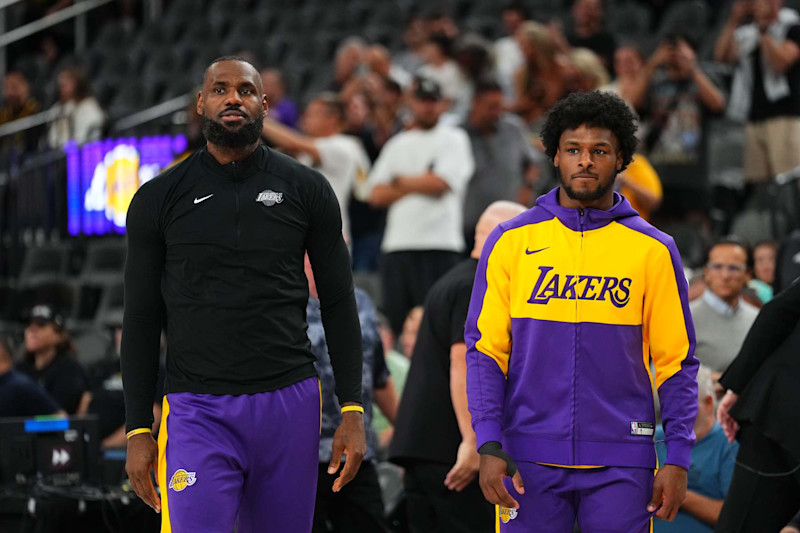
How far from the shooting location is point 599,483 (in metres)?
3.98

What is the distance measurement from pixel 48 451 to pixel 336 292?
360cm

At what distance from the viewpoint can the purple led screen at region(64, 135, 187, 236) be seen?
12.8 m

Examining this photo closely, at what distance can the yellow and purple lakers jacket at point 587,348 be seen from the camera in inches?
158

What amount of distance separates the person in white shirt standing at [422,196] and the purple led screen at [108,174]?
12.9ft

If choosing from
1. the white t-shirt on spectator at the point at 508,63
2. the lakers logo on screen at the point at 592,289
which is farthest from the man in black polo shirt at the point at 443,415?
the white t-shirt on spectator at the point at 508,63

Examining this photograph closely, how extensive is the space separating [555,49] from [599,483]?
7.34m

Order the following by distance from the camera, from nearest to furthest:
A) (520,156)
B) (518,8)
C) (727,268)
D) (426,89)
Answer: (727,268) → (426,89) → (520,156) → (518,8)

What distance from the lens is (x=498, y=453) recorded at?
13.1ft

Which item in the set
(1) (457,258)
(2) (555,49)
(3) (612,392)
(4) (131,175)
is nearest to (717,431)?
(3) (612,392)

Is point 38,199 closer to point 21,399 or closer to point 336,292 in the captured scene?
point 21,399

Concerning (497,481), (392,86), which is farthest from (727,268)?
(392,86)

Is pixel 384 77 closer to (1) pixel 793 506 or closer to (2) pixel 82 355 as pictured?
(2) pixel 82 355

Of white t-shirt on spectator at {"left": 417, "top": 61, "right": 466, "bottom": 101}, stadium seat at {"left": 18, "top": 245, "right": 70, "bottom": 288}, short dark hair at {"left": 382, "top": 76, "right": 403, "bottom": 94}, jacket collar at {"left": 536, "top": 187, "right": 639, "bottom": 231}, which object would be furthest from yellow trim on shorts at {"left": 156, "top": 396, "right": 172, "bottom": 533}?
stadium seat at {"left": 18, "top": 245, "right": 70, "bottom": 288}

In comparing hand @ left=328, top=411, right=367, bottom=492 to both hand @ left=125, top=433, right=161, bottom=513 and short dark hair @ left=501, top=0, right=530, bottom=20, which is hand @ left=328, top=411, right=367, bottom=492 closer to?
hand @ left=125, top=433, right=161, bottom=513
